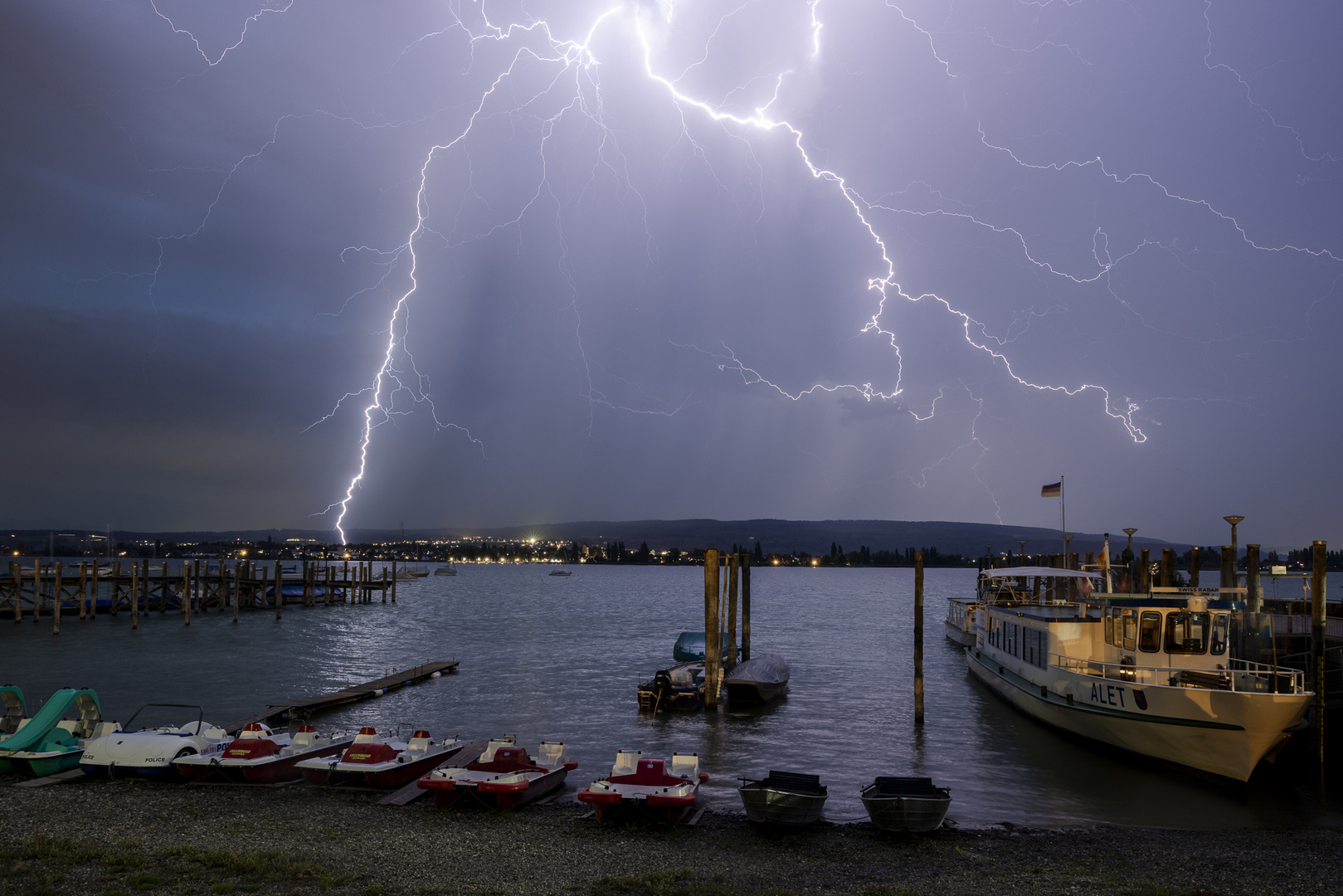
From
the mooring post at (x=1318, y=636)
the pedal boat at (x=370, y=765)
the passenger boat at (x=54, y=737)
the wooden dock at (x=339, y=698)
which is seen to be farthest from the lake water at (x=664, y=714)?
the passenger boat at (x=54, y=737)

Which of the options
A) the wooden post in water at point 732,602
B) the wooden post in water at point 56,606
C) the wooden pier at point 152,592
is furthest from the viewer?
the wooden pier at point 152,592

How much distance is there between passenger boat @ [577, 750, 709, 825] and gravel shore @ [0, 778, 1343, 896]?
13.7 inches

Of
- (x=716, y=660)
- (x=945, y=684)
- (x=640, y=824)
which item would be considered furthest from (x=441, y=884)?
(x=945, y=684)

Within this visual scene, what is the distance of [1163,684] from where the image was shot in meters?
23.3

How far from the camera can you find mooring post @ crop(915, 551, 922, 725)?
27766mm

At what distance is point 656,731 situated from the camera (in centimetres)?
2764

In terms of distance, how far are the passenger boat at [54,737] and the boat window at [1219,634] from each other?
29033 mm

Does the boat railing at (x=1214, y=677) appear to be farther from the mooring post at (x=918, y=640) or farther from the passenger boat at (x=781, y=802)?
the passenger boat at (x=781, y=802)

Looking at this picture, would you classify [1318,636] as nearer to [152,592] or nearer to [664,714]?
[664,714]

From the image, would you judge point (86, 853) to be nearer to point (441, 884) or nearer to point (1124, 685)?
point (441, 884)

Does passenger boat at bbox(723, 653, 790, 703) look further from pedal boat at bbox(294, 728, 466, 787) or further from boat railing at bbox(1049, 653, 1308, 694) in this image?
pedal boat at bbox(294, 728, 466, 787)

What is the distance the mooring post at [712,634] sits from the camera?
96.4ft

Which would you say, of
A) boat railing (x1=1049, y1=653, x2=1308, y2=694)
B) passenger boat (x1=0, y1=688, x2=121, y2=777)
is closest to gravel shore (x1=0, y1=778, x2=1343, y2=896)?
passenger boat (x1=0, y1=688, x2=121, y2=777)

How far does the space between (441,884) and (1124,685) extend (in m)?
19.3
